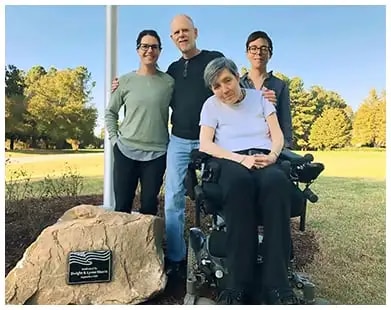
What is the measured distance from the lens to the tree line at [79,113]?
10.3 ft

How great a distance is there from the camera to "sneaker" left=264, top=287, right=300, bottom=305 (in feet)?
6.73

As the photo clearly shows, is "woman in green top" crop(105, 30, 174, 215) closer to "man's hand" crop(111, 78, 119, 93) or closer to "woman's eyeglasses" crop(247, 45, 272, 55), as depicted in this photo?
"man's hand" crop(111, 78, 119, 93)

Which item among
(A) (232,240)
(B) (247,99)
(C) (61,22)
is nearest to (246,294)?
(A) (232,240)

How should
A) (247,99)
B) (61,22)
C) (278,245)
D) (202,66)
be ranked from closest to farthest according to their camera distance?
(278,245)
(247,99)
(202,66)
(61,22)

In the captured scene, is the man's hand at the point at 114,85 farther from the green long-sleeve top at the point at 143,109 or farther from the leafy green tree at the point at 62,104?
the leafy green tree at the point at 62,104

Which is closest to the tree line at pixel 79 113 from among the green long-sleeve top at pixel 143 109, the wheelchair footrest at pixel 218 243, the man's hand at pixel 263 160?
the green long-sleeve top at pixel 143 109

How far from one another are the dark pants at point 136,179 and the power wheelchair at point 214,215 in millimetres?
267

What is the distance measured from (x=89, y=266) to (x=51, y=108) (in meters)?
1.23

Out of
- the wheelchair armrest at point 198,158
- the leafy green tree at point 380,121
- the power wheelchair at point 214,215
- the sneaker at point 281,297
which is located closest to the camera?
the sneaker at point 281,297

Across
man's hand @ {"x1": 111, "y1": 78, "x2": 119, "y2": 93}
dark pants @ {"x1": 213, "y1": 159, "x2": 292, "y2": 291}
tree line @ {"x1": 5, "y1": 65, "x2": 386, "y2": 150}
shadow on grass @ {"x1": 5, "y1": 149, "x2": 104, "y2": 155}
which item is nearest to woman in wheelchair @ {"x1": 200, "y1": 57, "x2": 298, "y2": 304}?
dark pants @ {"x1": 213, "y1": 159, "x2": 292, "y2": 291}
